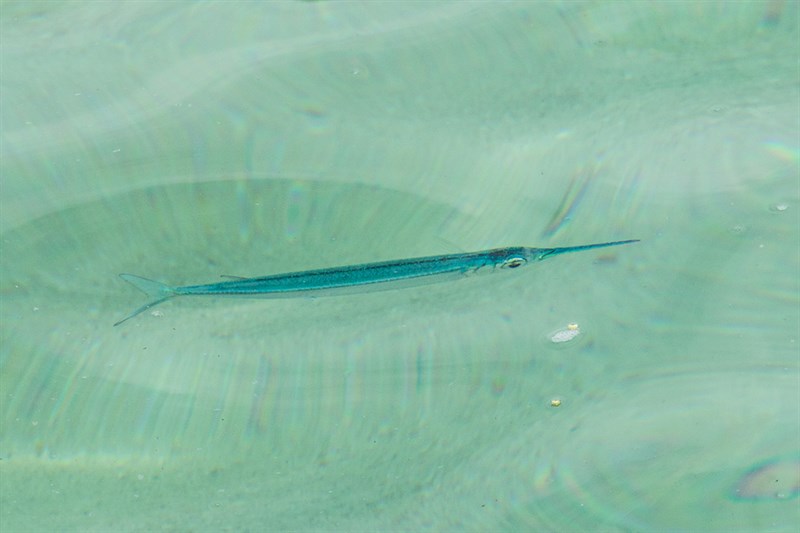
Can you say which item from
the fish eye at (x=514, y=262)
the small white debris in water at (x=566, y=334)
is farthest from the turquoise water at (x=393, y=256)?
the fish eye at (x=514, y=262)

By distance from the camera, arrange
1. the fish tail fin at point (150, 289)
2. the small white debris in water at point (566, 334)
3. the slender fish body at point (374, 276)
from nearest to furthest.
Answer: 1. the slender fish body at point (374, 276)
2. the fish tail fin at point (150, 289)
3. the small white debris in water at point (566, 334)

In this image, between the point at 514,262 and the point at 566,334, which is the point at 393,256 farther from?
the point at 566,334

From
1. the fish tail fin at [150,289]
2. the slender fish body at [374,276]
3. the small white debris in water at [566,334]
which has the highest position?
the slender fish body at [374,276]

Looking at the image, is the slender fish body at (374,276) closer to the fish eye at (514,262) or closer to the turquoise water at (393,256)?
the fish eye at (514,262)

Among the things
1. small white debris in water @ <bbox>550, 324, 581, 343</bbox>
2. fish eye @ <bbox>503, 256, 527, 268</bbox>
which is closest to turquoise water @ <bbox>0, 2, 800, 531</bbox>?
small white debris in water @ <bbox>550, 324, 581, 343</bbox>

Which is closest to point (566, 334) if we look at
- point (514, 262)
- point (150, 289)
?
point (514, 262)

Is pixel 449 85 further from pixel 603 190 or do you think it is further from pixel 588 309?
pixel 588 309
